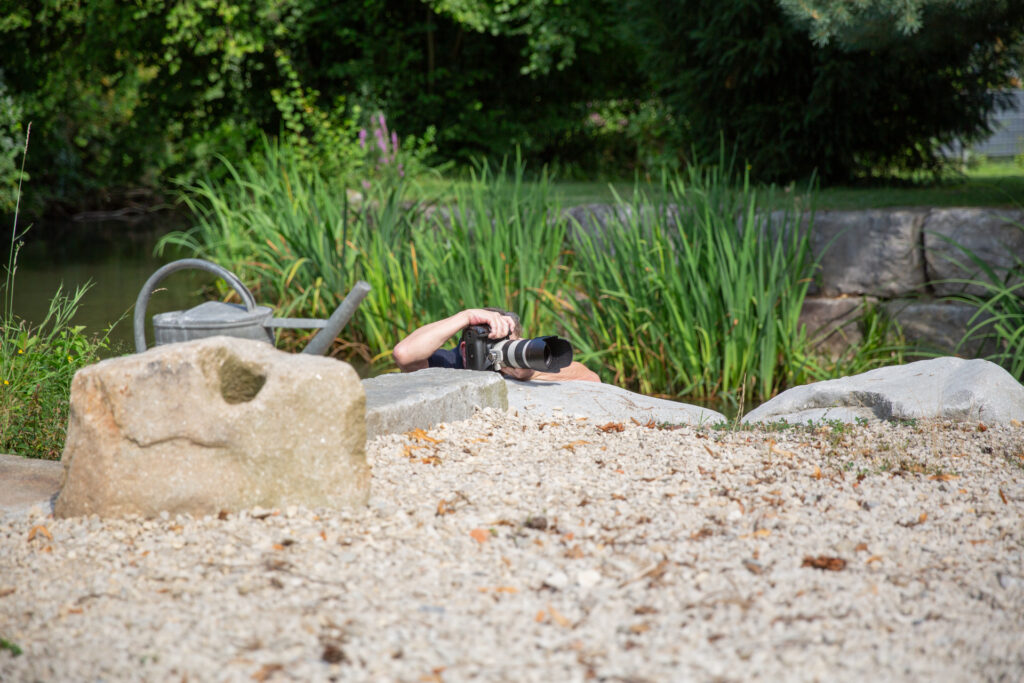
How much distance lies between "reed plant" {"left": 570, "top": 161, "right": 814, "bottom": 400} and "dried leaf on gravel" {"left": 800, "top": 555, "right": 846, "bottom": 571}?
7.07 feet

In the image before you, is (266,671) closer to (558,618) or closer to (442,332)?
(558,618)

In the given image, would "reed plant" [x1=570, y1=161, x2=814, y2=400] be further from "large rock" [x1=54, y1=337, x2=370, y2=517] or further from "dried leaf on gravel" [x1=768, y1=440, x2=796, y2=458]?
"large rock" [x1=54, y1=337, x2=370, y2=517]

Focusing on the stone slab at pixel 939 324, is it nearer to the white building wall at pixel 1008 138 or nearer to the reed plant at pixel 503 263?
the reed plant at pixel 503 263

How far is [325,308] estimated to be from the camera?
17.5ft

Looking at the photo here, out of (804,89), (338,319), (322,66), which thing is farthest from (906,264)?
(322,66)

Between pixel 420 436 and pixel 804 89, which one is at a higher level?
pixel 804 89

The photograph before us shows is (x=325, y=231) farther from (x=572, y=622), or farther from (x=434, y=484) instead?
(x=572, y=622)

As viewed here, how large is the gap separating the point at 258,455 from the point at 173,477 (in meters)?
0.20

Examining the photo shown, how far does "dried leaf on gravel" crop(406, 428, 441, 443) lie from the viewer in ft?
9.00

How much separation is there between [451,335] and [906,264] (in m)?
2.61

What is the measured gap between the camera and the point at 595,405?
3.32 meters

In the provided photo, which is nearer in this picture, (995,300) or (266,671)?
(266,671)

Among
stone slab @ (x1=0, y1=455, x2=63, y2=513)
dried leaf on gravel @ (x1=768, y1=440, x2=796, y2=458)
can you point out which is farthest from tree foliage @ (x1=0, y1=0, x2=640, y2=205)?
dried leaf on gravel @ (x1=768, y1=440, x2=796, y2=458)

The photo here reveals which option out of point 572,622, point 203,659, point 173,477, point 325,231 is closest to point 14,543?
point 173,477
